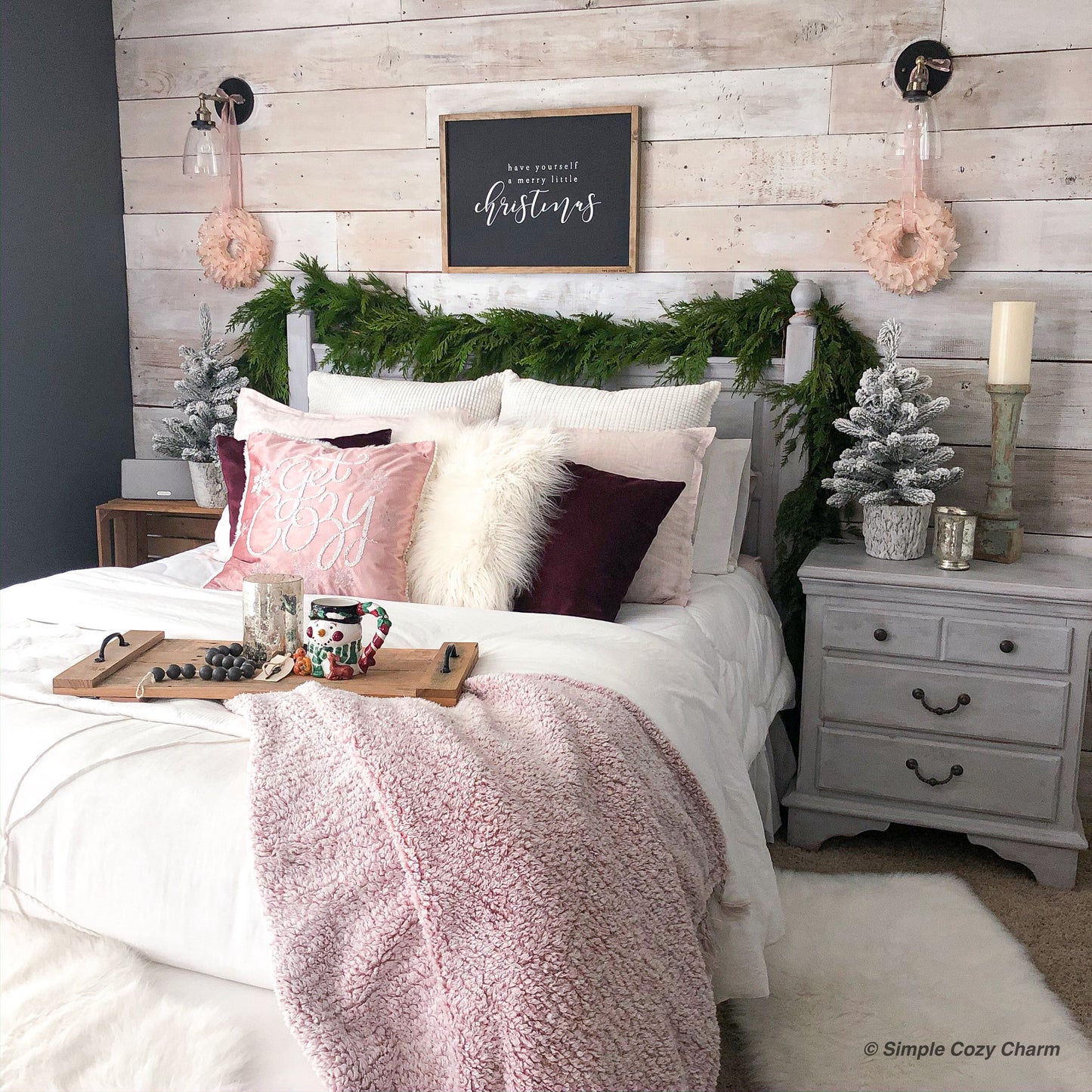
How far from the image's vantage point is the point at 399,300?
308 cm

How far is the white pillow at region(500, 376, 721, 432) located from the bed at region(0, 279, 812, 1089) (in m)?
0.36

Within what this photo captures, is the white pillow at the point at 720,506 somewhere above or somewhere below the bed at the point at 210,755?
above

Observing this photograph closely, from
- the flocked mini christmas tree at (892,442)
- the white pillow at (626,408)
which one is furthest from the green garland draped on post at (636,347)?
the white pillow at (626,408)

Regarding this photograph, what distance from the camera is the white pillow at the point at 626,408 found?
2.49 metres

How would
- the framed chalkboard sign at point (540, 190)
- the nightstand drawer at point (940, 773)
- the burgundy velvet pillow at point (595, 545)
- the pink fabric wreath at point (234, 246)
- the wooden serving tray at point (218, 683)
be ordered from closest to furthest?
the wooden serving tray at point (218, 683) < the burgundy velvet pillow at point (595, 545) < the nightstand drawer at point (940, 773) < the framed chalkboard sign at point (540, 190) < the pink fabric wreath at point (234, 246)

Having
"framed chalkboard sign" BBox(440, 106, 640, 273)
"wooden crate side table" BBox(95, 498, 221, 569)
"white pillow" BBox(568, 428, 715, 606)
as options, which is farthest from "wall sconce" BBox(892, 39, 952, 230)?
"wooden crate side table" BBox(95, 498, 221, 569)

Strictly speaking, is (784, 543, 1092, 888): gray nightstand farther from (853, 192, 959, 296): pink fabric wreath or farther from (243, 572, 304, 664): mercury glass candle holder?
(243, 572, 304, 664): mercury glass candle holder

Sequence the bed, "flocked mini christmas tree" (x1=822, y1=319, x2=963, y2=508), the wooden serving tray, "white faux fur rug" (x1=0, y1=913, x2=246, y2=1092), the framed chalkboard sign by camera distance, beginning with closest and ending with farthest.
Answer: "white faux fur rug" (x1=0, y1=913, x2=246, y2=1092)
the bed
the wooden serving tray
"flocked mini christmas tree" (x1=822, y1=319, x2=963, y2=508)
the framed chalkboard sign

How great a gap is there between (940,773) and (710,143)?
1731mm

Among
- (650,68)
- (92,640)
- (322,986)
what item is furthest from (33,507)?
(322,986)

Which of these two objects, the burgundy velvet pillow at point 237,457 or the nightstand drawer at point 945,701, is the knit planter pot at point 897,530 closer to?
the nightstand drawer at point 945,701

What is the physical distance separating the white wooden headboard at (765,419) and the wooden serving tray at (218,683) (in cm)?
129

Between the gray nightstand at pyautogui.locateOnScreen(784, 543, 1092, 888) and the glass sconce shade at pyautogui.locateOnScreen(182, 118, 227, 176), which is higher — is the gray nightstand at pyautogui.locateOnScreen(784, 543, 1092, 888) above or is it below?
below

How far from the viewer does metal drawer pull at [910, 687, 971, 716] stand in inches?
93.1
